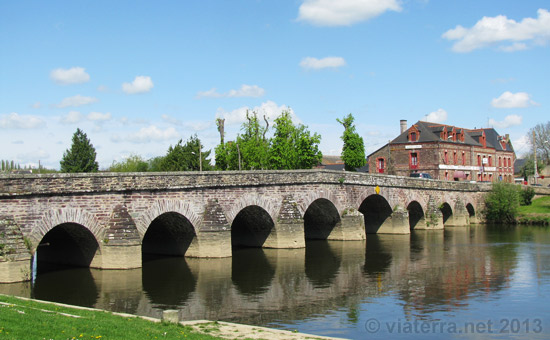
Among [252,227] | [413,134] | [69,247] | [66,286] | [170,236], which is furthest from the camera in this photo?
[413,134]

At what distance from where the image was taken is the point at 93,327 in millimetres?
12758

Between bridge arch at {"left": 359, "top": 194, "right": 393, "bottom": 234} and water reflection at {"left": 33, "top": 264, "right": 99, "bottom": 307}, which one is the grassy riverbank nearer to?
bridge arch at {"left": 359, "top": 194, "right": 393, "bottom": 234}

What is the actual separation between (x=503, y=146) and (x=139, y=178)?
62.1 metres

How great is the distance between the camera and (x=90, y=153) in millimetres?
64250

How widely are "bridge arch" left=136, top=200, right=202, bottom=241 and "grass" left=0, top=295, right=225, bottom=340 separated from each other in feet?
37.0

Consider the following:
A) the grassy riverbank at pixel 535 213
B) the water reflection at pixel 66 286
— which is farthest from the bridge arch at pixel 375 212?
the water reflection at pixel 66 286

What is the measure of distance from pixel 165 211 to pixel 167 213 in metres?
1.21

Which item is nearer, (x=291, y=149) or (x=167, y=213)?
(x=167, y=213)

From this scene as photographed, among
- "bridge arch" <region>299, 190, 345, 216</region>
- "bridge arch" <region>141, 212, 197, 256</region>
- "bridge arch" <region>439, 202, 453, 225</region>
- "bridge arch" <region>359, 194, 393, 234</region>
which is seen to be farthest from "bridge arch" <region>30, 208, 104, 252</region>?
"bridge arch" <region>439, 202, 453, 225</region>

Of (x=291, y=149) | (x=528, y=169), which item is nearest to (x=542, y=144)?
(x=528, y=169)

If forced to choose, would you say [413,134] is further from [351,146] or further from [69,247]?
[69,247]

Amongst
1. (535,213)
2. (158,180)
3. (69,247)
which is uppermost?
(158,180)

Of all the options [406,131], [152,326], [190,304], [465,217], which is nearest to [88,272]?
[190,304]

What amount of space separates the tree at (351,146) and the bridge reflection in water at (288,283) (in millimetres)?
23422
